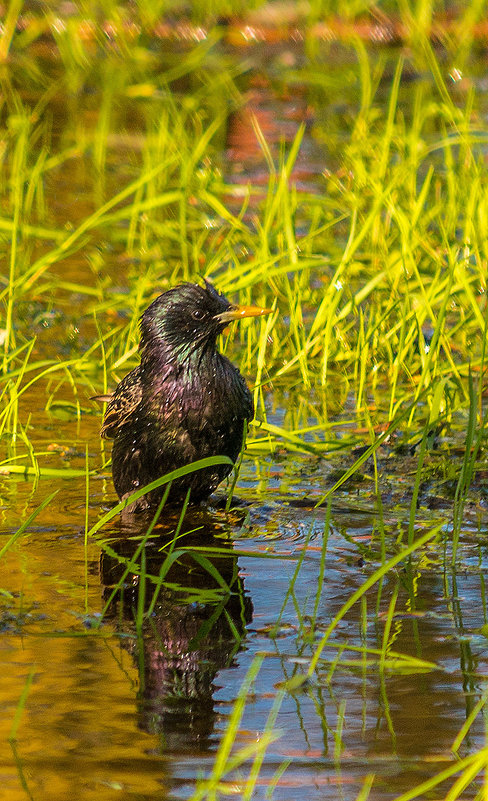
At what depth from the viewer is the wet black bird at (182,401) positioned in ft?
16.0

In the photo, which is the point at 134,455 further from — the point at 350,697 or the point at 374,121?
the point at 374,121

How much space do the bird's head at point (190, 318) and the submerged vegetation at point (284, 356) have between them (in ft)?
1.92

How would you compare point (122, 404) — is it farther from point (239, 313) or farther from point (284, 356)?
point (284, 356)

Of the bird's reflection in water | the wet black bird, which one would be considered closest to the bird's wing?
the wet black bird

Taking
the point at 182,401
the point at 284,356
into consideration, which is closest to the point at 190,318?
the point at 182,401

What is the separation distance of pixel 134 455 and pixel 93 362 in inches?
50.8

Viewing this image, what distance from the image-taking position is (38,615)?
4.11 m

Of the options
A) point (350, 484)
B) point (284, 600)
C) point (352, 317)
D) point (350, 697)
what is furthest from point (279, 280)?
point (350, 697)

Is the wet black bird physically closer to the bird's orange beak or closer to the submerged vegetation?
the bird's orange beak

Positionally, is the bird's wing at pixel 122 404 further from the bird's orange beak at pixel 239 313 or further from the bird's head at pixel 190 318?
the bird's orange beak at pixel 239 313

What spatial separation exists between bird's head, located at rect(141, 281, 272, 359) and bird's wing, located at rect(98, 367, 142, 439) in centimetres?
17

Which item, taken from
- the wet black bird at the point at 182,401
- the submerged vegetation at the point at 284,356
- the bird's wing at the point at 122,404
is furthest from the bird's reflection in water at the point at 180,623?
the bird's wing at the point at 122,404

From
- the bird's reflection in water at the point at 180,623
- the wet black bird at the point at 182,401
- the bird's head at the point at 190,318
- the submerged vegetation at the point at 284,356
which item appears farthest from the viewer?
the bird's head at the point at 190,318

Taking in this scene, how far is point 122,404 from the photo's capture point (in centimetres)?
514
